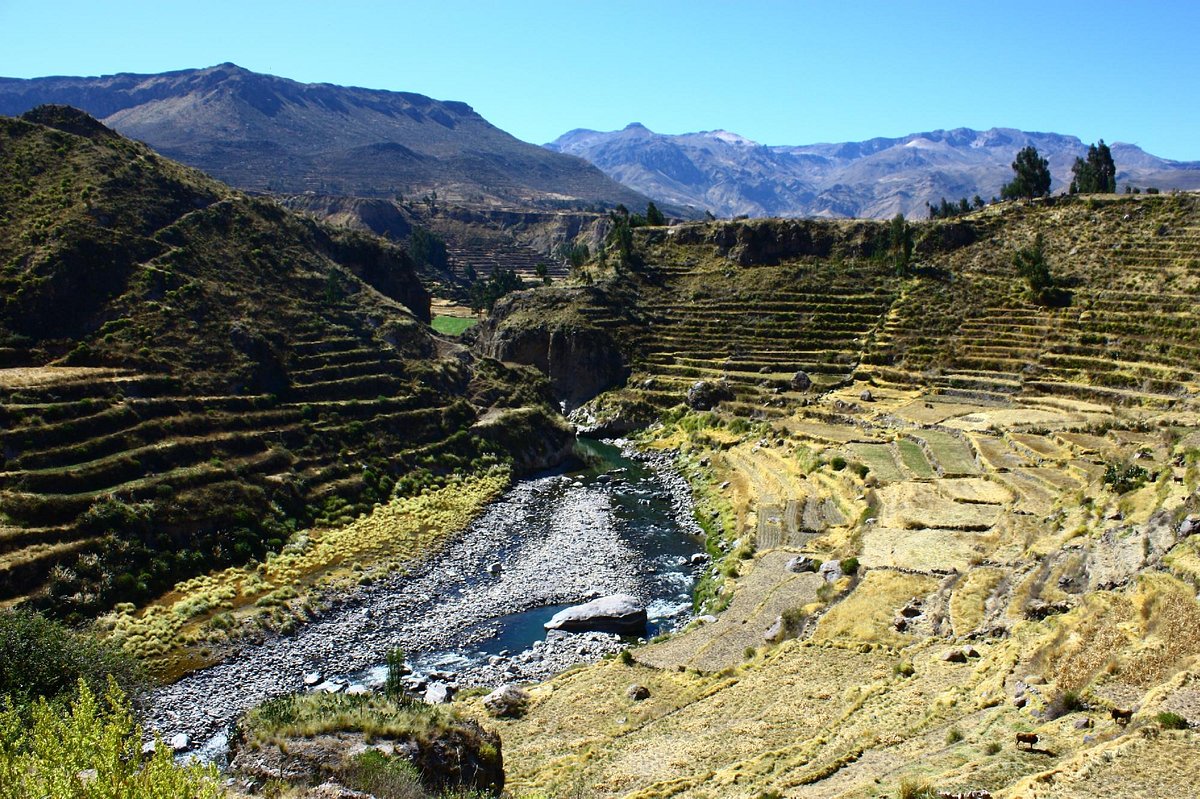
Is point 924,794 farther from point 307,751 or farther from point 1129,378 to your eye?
point 1129,378

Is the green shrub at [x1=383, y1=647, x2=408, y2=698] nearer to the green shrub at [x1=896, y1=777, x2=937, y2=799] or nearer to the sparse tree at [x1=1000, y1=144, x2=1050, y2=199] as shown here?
the green shrub at [x1=896, y1=777, x2=937, y2=799]

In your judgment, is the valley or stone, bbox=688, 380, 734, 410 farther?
stone, bbox=688, 380, 734, 410

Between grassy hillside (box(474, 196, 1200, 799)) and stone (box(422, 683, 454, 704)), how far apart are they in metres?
4.35

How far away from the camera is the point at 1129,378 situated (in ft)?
225

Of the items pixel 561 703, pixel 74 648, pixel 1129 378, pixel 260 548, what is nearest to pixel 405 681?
pixel 561 703

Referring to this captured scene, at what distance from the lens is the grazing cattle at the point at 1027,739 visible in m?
19.5

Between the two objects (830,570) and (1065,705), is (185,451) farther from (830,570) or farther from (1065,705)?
(1065,705)

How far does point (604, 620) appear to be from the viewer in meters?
42.4

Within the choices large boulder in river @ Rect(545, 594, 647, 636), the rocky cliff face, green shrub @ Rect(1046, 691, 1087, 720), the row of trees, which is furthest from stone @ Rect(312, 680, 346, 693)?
the row of trees

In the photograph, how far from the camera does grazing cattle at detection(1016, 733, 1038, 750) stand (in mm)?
19500

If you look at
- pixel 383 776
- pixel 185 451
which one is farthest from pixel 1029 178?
pixel 383 776

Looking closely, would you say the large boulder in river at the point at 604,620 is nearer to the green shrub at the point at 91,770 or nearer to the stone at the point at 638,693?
the stone at the point at 638,693

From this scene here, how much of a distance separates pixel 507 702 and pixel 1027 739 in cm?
1926

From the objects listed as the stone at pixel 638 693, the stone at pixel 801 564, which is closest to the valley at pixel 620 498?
the stone at pixel 638 693
